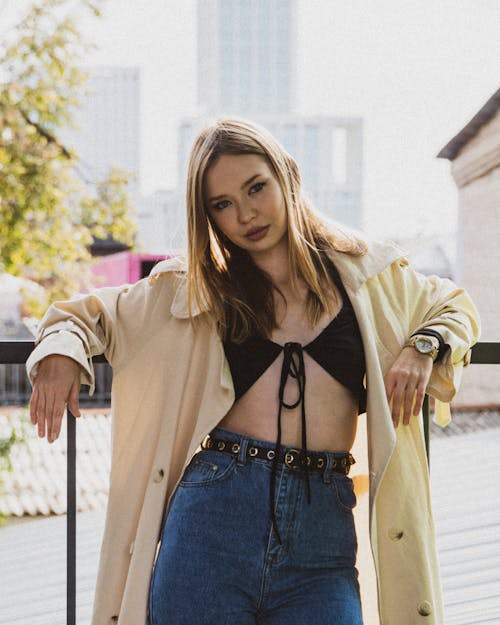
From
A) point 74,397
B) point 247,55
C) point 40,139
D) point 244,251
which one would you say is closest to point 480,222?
point 40,139

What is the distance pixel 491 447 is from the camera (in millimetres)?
8414

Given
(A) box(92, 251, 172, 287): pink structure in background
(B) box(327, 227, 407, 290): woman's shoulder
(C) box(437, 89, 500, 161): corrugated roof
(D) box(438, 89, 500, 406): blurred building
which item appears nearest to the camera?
(B) box(327, 227, 407, 290): woman's shoulder

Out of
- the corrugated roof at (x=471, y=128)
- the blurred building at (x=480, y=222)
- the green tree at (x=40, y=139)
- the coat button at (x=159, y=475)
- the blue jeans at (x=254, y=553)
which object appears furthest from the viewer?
the blurred building at (x=480, y=222)

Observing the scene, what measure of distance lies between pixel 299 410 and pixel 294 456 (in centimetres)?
11

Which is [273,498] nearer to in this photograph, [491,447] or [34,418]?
[34,418]

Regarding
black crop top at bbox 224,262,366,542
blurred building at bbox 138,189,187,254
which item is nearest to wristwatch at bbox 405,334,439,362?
black crop top at bbox 224,262,366,542

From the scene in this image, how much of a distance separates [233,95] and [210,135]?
123 meters

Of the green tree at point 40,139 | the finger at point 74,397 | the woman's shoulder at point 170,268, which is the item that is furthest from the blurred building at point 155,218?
the finger at point 74,397

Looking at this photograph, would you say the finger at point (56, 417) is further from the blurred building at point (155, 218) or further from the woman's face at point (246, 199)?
the blurred building at point (155, 218)

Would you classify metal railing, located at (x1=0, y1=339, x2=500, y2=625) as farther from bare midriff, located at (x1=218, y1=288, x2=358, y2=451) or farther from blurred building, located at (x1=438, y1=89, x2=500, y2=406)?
blurred building, located at (x1=438, y1=89, x2=500, y2=406)

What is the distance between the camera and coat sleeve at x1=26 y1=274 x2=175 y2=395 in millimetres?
1885

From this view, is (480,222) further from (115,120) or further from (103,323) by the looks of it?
(115,120)

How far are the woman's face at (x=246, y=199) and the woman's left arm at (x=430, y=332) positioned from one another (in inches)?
14.7

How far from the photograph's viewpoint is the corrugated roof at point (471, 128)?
13.8 m
